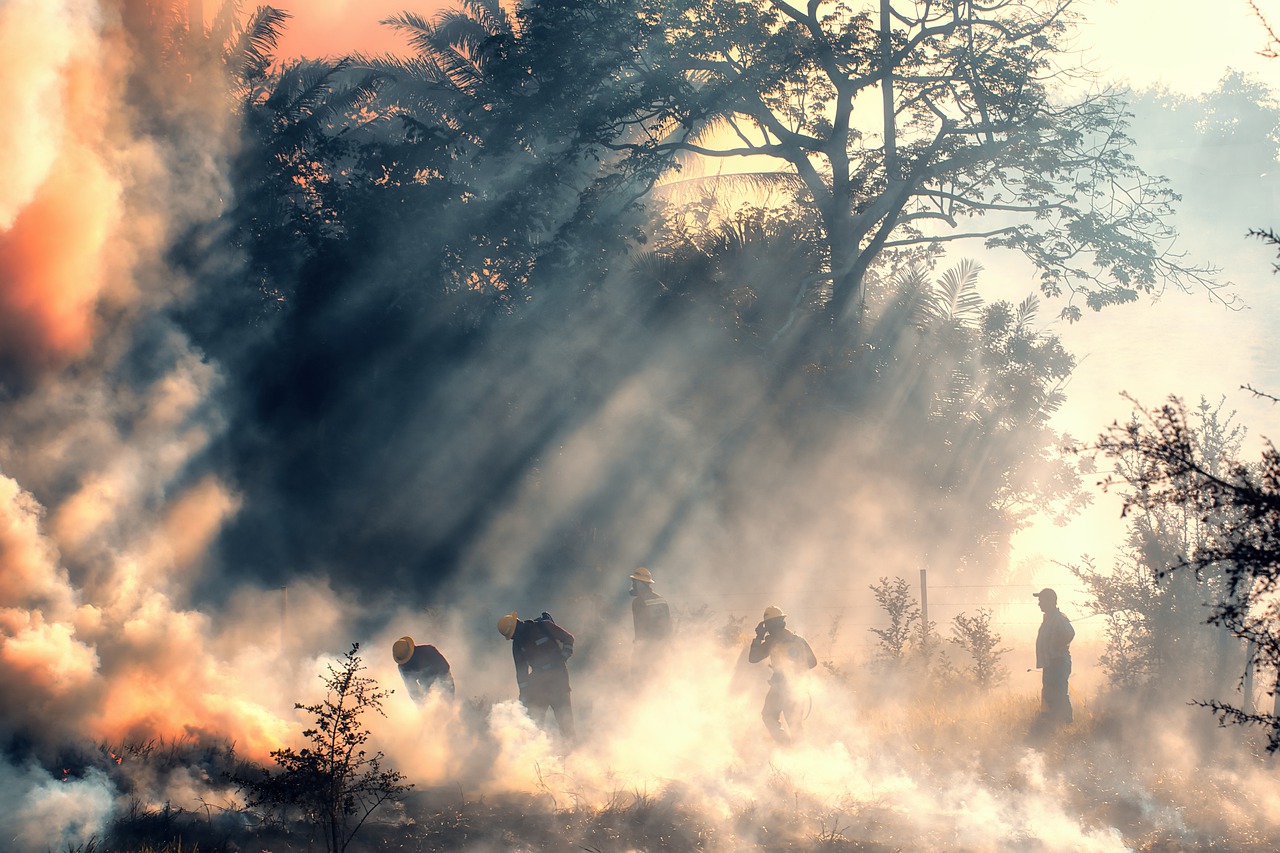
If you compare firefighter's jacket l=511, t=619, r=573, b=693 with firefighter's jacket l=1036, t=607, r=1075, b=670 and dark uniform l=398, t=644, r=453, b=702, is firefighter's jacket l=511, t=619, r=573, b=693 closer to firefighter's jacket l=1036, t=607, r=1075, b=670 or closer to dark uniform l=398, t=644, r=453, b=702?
dark uniform l=398, t=644, r=453, b=702

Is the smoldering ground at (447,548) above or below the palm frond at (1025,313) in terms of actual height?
below

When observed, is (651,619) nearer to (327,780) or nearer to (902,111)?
(327,780)

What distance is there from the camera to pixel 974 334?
23906mm

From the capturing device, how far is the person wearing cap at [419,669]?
1044cm

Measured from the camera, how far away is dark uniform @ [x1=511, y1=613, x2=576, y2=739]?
10562 millimetres

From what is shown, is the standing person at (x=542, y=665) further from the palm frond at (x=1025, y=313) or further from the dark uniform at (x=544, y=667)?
the palm frond at (x=1025, y=313)

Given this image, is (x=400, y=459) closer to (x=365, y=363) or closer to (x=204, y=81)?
(x=365, y=363)

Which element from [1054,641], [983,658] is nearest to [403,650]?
[1054,641]

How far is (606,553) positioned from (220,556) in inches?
284

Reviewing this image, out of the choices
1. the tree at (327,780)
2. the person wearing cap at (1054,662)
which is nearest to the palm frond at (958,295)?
the person wearing cap at (1054,662)

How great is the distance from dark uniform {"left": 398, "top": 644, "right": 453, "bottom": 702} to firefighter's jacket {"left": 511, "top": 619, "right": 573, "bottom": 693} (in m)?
0.81

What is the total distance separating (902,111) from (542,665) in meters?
16.8

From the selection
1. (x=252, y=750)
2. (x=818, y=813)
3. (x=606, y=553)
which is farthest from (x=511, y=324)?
(x=818, y=813)

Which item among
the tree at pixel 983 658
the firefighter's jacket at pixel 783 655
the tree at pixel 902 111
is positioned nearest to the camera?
the firefighter's jacket at pixel 783 655
